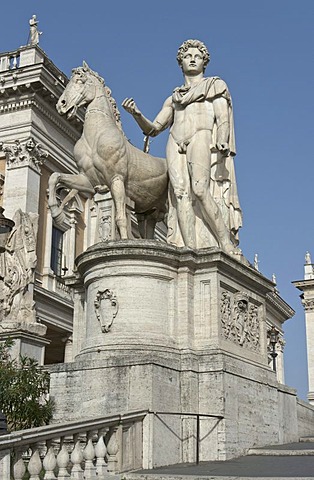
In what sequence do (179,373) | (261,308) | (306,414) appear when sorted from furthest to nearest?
1. (306,414)
2. (261,308)
3. (179,373)

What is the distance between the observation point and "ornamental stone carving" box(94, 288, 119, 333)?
1048 centimetres

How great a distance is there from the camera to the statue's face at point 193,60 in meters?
12.6

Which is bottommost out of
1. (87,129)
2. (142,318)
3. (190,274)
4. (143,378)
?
(143,378)

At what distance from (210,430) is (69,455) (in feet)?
8.82

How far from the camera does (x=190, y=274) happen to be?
10.9 meters

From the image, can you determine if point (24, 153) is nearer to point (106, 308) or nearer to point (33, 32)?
point (33, 32)

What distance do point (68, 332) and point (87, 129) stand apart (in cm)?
1980

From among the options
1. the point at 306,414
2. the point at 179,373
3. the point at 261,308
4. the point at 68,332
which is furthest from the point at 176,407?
the point at 68,332

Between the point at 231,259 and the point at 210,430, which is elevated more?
the point at 231,259

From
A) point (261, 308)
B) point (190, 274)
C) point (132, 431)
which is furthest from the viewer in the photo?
point (261, 308)

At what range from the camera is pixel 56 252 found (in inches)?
1265

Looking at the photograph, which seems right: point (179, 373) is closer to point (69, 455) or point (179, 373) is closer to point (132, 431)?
point (132, 431)

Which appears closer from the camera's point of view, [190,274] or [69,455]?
[69,455]

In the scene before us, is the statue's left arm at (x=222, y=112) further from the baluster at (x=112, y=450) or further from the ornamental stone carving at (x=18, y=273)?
the ornamental stone carving at (x=18, y=273)
